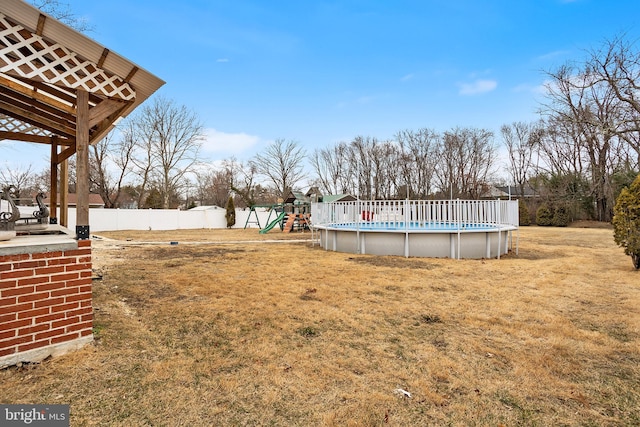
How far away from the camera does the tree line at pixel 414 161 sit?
2202 centimetres

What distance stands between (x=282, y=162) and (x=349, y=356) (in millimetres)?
38016

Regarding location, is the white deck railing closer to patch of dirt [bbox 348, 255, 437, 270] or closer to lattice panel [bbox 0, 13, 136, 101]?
patch of dirt [bbox 348, 255, 437, 270]

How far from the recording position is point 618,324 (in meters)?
4.03

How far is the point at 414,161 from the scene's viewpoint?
36469 millimetres

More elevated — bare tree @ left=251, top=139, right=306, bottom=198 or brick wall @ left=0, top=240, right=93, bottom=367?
bare tree @ left=251, top=139, right=306, bottom=198

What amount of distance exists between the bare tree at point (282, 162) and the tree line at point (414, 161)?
12cm

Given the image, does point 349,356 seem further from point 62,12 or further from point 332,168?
point 332,168

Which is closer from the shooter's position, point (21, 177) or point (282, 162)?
point (21, 177)

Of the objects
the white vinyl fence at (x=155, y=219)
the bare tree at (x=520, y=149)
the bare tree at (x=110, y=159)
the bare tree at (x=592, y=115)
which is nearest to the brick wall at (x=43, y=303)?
the white vinyl fence at (x=155, y=219)

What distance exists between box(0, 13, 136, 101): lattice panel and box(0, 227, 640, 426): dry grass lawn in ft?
8.72

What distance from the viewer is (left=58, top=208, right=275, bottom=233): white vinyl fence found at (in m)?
20.8

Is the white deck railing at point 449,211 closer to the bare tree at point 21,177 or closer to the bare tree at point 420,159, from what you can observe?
the bare tree at point 420,159

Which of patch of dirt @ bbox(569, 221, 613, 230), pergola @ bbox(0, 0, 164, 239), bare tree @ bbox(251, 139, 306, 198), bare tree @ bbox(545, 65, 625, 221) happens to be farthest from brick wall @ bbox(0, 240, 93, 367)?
bare tree @ bbox(251, 139, 306, 198)

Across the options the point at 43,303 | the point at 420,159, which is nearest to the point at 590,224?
the point at 420,159
